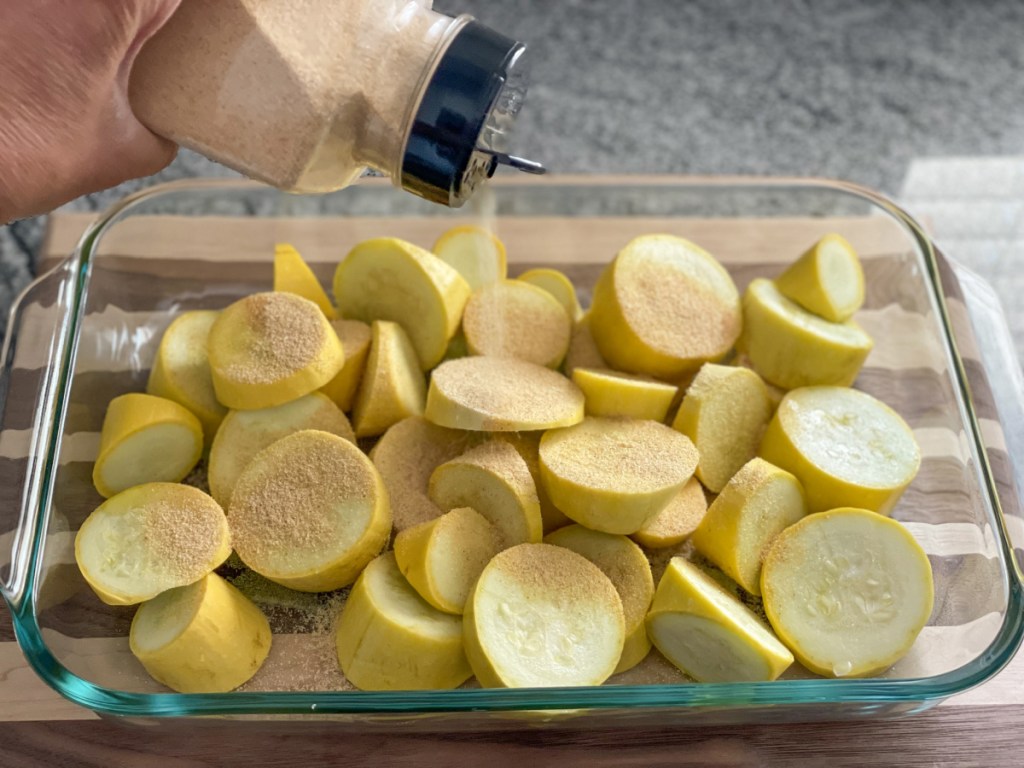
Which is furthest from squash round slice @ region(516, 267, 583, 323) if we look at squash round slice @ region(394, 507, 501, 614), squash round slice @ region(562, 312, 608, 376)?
squash round slice @ region(394, 507, 501, 614)

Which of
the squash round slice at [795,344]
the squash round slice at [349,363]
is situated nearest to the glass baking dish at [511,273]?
the squash round slice at [795,344]

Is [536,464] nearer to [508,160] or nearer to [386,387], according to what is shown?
[386,387]

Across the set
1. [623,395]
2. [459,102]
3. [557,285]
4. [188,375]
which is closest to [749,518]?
[623,395]

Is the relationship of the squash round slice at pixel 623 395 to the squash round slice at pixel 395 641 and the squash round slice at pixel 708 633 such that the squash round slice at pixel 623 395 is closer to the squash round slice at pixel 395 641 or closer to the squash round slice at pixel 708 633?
the squash round slice at pixel 708 633

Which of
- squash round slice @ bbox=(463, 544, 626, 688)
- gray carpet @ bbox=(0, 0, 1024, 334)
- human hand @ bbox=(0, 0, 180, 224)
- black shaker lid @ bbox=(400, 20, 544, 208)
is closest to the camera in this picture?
human hand @ bbox=(0, 0, 180, 224)

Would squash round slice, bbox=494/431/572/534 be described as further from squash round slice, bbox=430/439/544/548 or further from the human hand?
the human hand

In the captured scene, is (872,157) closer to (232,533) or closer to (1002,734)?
(1002,734)
